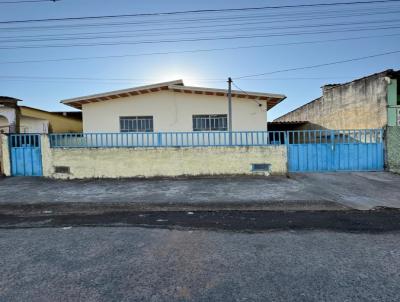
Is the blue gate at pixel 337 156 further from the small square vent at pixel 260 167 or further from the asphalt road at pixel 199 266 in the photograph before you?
the asphalt road at pixel 199 266

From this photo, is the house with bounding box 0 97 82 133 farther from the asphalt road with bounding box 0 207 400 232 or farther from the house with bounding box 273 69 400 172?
the house with bounding box 273 69 400 172

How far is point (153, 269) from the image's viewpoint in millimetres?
2852

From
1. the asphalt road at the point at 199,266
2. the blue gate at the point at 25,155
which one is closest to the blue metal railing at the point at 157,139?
the blue gate at the point at 25,155

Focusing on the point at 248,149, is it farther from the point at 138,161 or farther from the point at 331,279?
the point at 331,279

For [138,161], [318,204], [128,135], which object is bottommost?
[318,204]

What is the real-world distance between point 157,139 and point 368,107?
9.79 m

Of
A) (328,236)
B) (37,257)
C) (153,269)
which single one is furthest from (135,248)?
(328,236)

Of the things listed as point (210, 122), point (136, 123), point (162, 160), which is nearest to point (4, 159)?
point (136, 123)

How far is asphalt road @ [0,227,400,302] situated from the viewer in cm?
236

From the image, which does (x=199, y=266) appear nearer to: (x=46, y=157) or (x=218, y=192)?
(x=218, y=192)

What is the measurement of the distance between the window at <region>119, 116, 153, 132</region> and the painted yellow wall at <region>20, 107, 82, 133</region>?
598 centimetres

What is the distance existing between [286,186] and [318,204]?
183cm

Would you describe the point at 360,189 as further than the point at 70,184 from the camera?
No


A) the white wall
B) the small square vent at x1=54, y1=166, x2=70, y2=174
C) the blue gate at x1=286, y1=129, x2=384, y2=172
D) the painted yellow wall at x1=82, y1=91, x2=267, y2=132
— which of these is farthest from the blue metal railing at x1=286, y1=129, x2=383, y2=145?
the white wall
